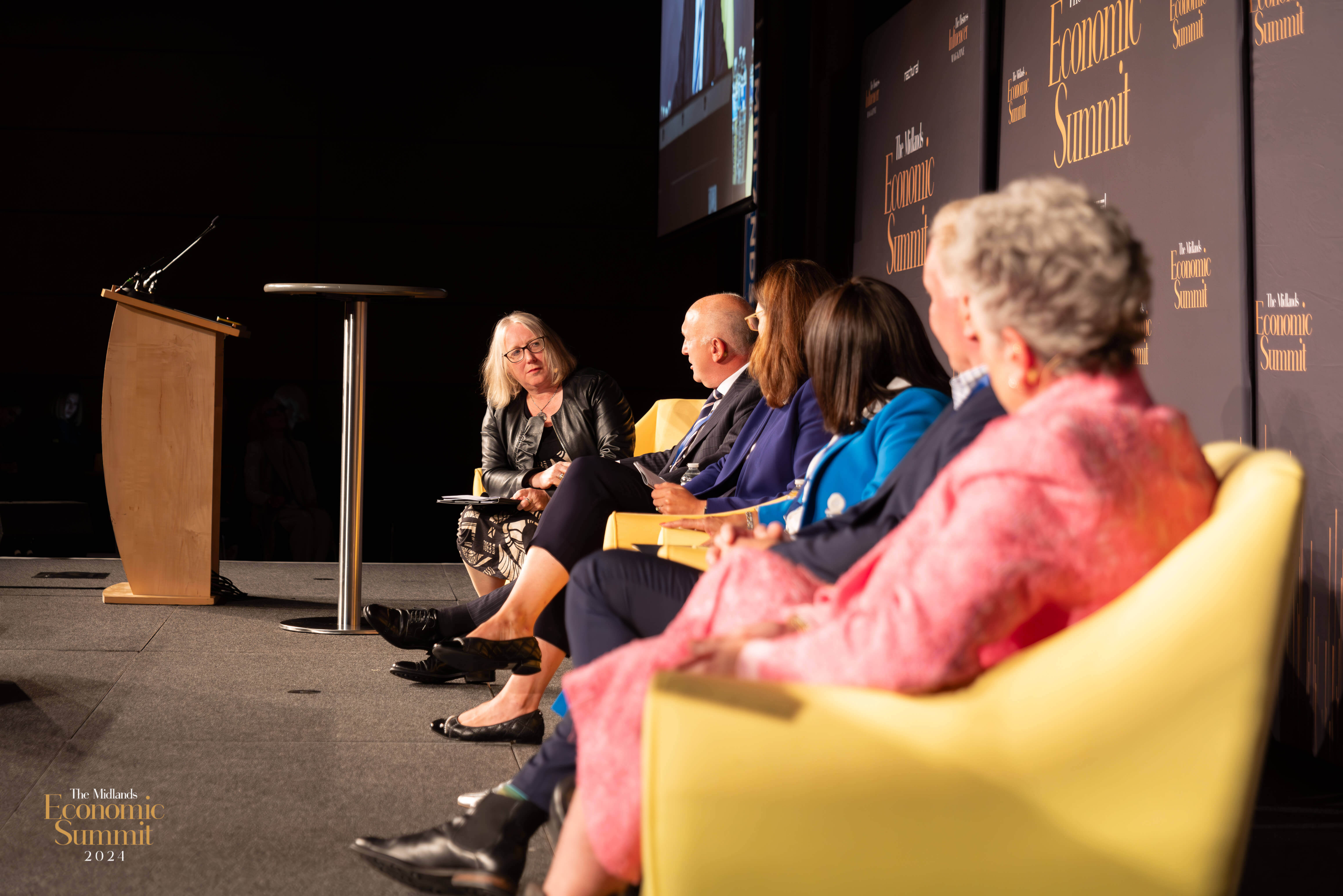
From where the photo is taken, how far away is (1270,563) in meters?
0.90

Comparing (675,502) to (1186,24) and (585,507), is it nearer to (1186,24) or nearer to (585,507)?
(585,507)

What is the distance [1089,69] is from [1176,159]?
521mm

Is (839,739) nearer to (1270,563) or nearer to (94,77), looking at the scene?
(1270,563)

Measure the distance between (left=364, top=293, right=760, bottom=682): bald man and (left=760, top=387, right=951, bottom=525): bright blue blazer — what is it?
0.58m

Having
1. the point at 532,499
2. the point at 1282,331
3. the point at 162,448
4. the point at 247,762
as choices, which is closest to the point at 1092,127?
the point at 1282,331

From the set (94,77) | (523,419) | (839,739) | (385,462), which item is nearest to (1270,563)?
(839,739)

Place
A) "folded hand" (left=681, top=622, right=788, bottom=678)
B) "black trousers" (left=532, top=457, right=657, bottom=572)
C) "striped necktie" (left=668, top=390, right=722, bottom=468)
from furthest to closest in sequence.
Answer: "striped necktie" (left=668, top=390, right=722, bottom=468)
"black trousers" (left=532, top=457, right=657, bottom=572)
"folded hand" (left=681, top=622, right=788, bottom=678)

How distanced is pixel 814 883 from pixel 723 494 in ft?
6.02

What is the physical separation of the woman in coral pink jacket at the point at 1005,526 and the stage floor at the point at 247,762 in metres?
0.66

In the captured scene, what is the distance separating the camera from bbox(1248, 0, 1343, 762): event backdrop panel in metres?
2.00

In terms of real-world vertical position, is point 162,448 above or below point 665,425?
below

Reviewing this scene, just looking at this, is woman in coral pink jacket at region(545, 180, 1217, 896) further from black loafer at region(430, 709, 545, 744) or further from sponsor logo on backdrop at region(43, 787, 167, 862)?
black loafer at region(430, 709, 545, 744)

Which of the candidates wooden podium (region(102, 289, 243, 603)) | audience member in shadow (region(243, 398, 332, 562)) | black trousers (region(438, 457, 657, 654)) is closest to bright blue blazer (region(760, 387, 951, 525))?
black trousers (region(438, 457, 657, 654))

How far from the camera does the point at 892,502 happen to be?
59.7 inches
